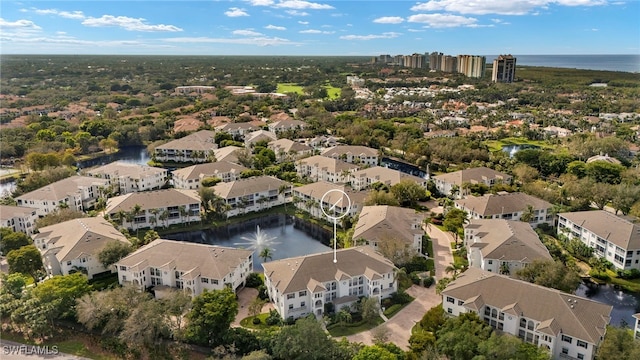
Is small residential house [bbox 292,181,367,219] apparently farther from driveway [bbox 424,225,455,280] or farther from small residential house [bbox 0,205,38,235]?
small residential house [bbox 0,205,38,235]

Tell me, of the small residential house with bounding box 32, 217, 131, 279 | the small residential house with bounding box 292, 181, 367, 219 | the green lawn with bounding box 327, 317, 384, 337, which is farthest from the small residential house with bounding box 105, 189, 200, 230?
the green lawn with bounding box 327, 317, 384, 337

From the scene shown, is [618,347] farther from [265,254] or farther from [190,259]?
[190,259]

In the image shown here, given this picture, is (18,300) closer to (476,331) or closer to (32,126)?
(476,331)

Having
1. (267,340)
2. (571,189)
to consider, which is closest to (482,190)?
(571,189)

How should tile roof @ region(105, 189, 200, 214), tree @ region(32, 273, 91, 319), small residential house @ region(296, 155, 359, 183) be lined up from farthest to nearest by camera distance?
small residential house @ region(296, 155, 359, 183), tile roof @ region(105, 189, 200, 214), tree @ region(32, 273, 91, 319)

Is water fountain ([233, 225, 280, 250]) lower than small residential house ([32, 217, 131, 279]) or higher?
lower

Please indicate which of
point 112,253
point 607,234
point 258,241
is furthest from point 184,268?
point 607,234

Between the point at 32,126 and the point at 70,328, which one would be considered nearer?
the point at 70,328
